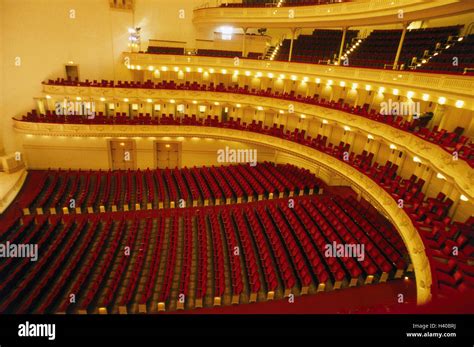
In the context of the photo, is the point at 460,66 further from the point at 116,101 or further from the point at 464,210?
the point at 116,101

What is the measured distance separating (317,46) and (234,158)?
8939 millimetres

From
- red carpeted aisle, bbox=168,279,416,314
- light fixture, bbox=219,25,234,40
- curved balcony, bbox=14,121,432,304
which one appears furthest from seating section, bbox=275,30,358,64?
red carpeted aisle, bbox=168,279,416,314

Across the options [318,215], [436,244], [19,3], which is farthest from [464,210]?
[19,3]

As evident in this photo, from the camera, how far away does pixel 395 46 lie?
1554 centimetres

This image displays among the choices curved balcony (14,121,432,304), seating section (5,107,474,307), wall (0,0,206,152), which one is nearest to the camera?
seating section (5,107,474,307)

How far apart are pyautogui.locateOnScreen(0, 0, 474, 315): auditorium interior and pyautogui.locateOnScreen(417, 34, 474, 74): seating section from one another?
10 centimetres

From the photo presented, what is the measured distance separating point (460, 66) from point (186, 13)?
54.6 ft

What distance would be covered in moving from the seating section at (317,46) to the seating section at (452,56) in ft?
18.9

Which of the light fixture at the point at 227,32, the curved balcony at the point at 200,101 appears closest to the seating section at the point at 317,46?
the curved balcony at the point at 200,101

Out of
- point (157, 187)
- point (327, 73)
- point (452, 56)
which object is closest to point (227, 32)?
point (327, 73)

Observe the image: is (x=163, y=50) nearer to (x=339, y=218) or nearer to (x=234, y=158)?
(x=234, y=158)

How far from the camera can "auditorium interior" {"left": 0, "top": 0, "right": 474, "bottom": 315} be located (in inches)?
342

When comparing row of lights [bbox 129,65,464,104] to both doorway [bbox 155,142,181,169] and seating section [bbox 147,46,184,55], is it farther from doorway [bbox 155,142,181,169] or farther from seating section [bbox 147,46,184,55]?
doorway [bbox 155,142,181,169]

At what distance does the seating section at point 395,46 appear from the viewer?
13828 millimetres
